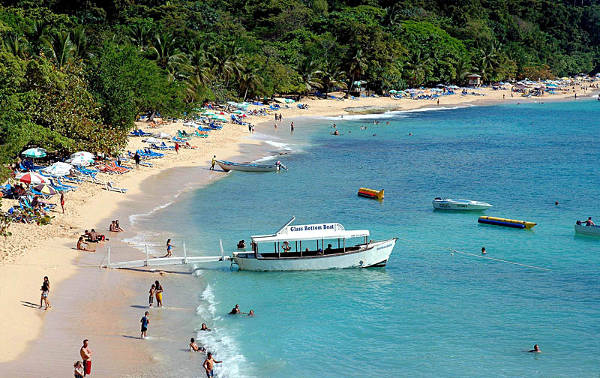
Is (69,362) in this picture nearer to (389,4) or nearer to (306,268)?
(306,268)

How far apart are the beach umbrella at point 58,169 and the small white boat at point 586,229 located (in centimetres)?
3454

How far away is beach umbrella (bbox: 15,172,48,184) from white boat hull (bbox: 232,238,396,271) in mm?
15417

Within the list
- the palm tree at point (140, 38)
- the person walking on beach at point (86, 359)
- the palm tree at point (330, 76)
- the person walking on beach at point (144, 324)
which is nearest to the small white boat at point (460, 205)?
the person walking on beach at point (144, 324)

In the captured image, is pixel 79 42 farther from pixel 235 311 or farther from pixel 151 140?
pixel 235 311

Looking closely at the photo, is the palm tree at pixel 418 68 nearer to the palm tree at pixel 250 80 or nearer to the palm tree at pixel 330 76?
the palm tree at pixel 330 76

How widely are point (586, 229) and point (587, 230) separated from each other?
9cm

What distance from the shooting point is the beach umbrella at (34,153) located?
49375mm

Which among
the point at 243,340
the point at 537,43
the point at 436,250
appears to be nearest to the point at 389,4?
the point at 537,43

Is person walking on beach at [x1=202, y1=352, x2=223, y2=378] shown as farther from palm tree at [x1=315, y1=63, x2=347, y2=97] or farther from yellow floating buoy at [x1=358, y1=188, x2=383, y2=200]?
palm tree at [x1=315, y1=63, x2=347, y2=97]

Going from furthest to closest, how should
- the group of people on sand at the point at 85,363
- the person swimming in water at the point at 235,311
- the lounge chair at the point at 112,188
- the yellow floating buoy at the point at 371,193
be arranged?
the yellow floating buoy at the point at 371,193 → the lounge chair at the point at 112,188 → the person swimming in water at the point at 235,311 → the group of people on sand at the point at 85,363

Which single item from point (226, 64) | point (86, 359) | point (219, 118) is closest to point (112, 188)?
point (86, 359)

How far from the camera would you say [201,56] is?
93625 mm

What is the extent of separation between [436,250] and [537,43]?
174805 millimetres

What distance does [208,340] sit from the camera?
28.1 meters
